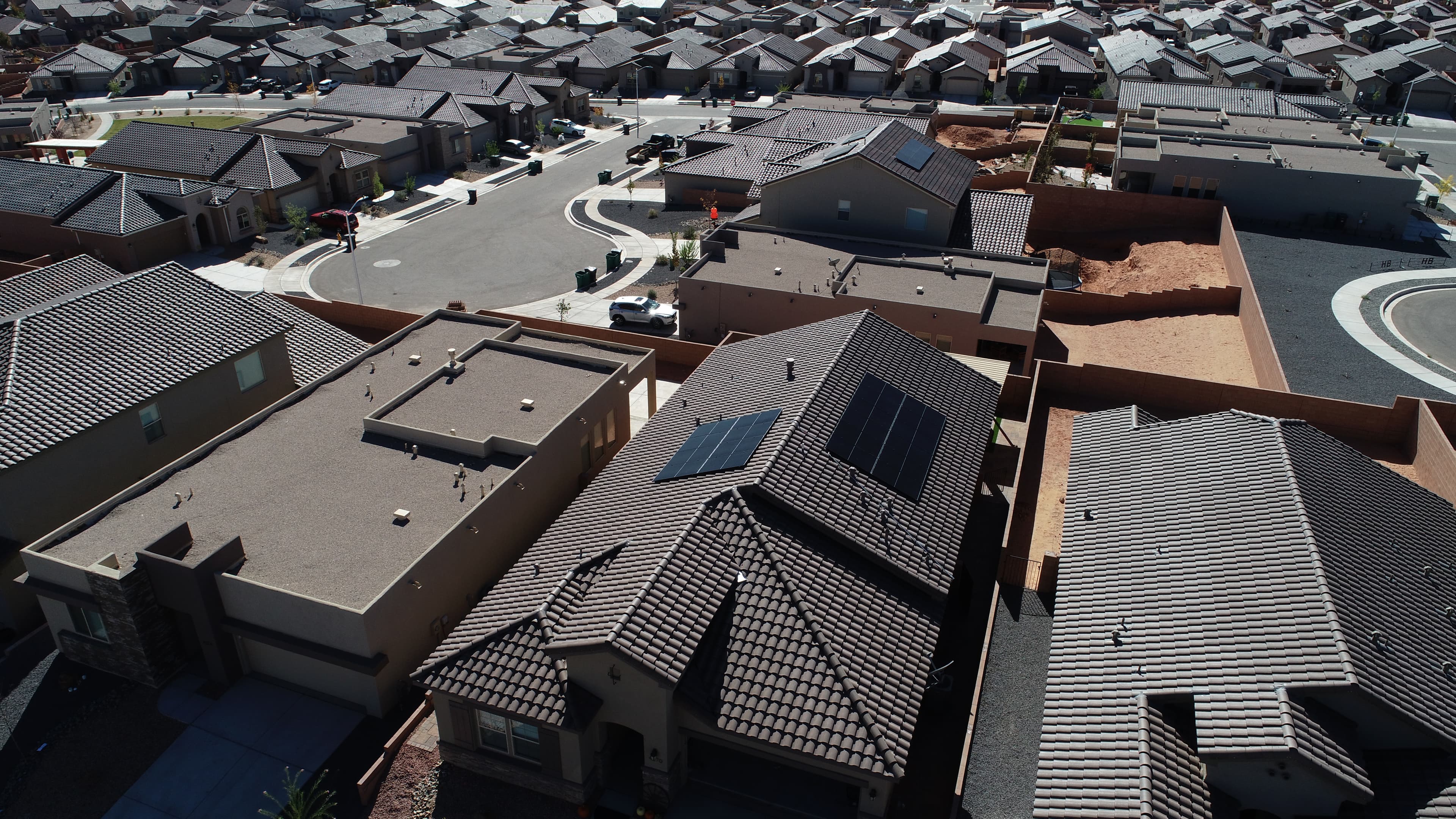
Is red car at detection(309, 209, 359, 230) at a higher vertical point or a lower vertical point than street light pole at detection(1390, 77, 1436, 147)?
lower

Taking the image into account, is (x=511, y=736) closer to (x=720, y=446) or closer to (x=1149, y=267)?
(x=720, y=446)

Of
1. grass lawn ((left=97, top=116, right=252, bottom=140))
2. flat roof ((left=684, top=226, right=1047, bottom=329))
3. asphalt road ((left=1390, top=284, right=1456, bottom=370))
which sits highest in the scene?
flat roof ((left=684, top=226, right=1047, bottom=329))

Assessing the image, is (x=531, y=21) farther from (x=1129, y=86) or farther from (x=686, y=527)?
(x=686, y=527)

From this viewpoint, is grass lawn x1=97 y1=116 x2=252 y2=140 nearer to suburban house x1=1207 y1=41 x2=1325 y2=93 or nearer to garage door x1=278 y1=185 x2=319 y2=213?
garage door x1=278 y1=185 x2=319 y2=213

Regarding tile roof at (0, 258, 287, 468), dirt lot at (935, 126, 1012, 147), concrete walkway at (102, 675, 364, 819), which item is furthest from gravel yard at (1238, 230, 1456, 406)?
tile roof at (0, 258, 287, 468)

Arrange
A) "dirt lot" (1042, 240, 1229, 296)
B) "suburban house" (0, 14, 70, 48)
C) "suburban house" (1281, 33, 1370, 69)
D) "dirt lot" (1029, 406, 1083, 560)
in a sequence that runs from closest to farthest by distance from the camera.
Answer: "dirt lot" (1029, 406, 1083, 560) < "dirt lot" (1042, 240, 1229, 296) < "suburban house" (1281, 33, 1370, 69) < "suburban house" (0, 14, 70, 48)
